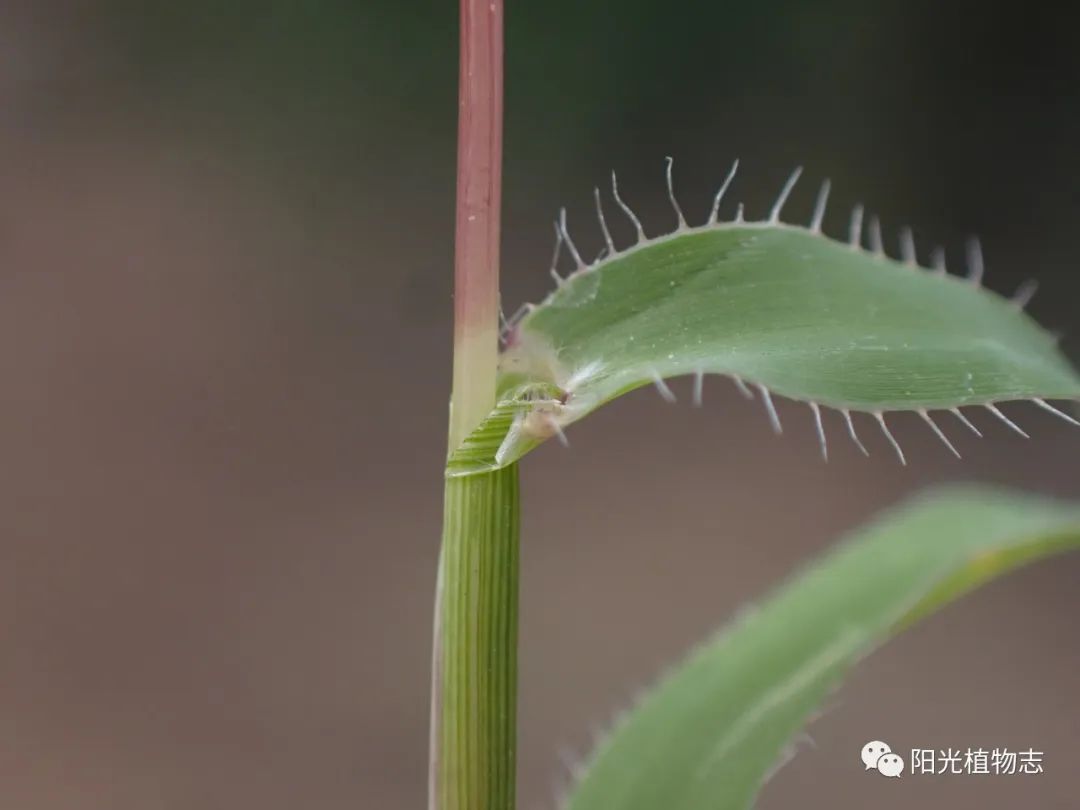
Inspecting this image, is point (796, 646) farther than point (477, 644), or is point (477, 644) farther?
point (477, 644)

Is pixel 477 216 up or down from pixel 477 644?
up

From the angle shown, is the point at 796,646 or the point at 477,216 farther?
the point at 477,216

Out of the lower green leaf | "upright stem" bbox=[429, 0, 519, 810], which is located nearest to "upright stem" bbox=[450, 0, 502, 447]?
"upright stem" bbox=[429, 0, 519, 810]

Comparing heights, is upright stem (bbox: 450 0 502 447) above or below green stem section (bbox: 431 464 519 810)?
above

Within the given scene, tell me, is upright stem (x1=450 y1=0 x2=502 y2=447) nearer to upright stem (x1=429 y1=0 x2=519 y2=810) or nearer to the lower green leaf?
upright stem (x1=429 y1=0 x2=519 y2=810)

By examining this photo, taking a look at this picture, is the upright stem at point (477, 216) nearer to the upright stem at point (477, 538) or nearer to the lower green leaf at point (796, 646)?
the upright stem at point (477, 538)
